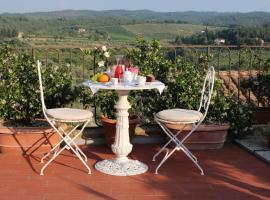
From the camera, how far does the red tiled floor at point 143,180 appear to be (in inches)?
150

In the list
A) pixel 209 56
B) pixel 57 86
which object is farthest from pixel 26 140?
pixel 209 56

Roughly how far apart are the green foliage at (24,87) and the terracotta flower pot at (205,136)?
1.34m

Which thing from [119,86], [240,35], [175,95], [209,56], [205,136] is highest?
[240,35]

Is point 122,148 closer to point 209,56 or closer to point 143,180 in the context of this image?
point 143,180

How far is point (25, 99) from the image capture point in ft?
17.3

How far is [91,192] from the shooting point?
151 inches

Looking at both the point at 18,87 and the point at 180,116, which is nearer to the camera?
the point at 180,116

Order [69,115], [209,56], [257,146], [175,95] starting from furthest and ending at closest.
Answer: [209,56]
[175,95]
[257,146]
[69,115]

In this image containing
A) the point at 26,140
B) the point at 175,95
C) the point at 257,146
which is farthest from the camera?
the point at 175,95

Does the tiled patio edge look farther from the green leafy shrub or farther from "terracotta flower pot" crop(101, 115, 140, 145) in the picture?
"terracotta flower pot" crop(101, 115, 140, 145)

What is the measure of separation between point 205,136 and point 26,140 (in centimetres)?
197

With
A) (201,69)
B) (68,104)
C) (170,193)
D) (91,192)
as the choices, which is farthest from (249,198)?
(68,104)

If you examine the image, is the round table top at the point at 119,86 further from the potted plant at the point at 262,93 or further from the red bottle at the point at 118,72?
the potted plant at the point at 262,93

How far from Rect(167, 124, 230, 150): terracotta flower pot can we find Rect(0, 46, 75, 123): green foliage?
134 centimetres
